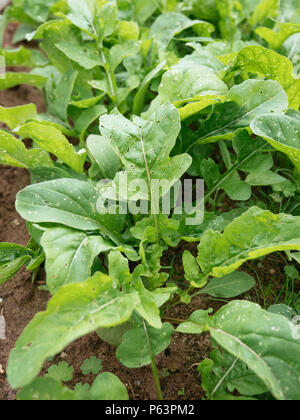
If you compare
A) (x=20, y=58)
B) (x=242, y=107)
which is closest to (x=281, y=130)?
(x=242, y=107)

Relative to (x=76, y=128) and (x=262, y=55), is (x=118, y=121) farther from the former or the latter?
(x=262, y=55)

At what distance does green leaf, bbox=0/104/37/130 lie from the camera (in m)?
1.26

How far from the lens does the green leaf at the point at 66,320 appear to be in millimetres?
750

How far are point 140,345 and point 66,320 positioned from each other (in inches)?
8.8

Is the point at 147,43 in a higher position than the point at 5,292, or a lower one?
higher

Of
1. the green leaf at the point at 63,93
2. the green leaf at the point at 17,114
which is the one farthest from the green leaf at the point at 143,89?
the green leaf at the point at 17,114

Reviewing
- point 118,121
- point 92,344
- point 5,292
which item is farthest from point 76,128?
point 92,344

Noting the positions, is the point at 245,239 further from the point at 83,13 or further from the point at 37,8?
the point at 37,8

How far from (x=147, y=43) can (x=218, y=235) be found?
866 mm

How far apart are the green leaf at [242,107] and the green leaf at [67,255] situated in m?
0.54

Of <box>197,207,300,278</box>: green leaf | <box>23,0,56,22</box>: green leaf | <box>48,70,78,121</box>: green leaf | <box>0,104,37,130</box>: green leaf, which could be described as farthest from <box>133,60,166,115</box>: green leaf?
<box>23,0,56,22</box>: green leaf

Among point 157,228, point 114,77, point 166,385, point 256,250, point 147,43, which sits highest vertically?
point 147,43

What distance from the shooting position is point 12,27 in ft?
6.97

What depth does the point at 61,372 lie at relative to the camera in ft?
3.34
